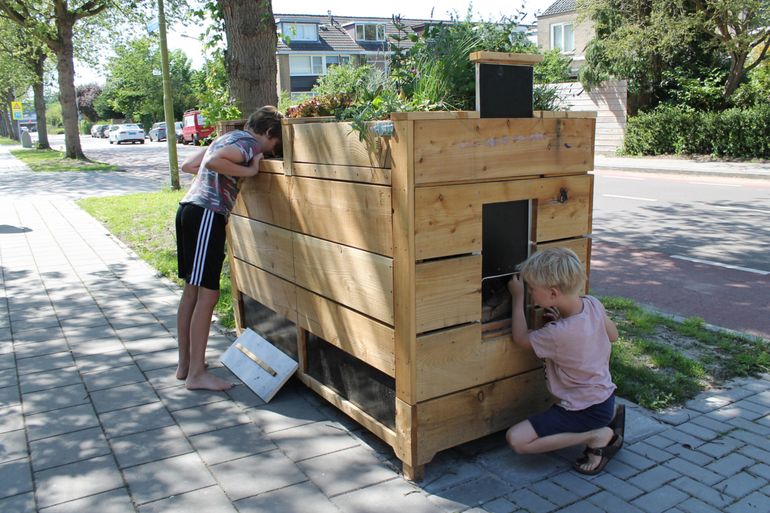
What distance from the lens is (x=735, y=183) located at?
15562 millimetres

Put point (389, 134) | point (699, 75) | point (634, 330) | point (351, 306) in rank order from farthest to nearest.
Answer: point (699, 75) < point (634, 330) < point (351, 306) < point (389, 134)

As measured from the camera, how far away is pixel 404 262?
2900mm

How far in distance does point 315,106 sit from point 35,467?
2347 millimetres

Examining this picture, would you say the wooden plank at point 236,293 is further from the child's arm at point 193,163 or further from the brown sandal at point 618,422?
the brown sandal at point 618,422

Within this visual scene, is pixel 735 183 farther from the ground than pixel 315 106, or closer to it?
closer to it

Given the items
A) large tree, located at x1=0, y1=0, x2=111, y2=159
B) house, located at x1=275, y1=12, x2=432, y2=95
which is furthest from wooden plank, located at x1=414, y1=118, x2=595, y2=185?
house, located at x1=275, y1=12, x2=432, y2=95

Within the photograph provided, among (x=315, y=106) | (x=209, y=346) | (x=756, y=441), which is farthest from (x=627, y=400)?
(x=209, y=346)

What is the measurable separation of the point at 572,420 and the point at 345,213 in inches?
57.5

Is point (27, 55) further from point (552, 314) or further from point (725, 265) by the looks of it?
point (552, 314)

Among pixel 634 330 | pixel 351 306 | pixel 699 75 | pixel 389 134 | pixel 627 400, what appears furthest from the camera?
pixel 699 75

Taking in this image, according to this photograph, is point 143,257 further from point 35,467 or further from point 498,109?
point 498,109

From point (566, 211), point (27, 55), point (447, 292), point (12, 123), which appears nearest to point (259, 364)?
point (447, 292)

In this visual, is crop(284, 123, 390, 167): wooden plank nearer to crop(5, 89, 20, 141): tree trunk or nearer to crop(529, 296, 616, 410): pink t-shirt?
crop(529, 296, 616, 410): pink t-shirt

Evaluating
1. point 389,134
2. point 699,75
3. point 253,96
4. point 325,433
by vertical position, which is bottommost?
point 325,433
